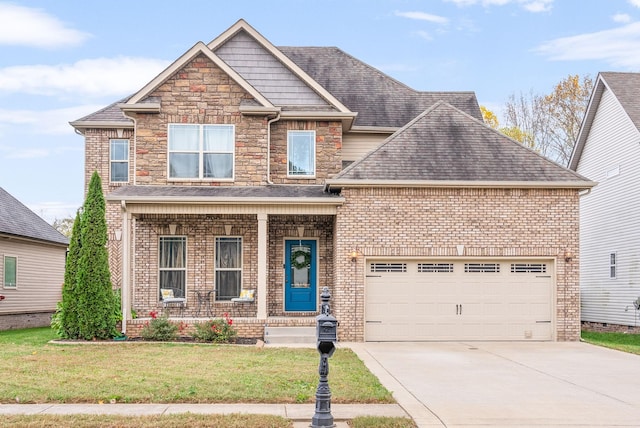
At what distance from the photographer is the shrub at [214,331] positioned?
1798 centimetres

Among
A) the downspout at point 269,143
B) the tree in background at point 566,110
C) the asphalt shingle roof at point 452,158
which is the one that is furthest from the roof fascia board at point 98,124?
the tree in background at point 566,110

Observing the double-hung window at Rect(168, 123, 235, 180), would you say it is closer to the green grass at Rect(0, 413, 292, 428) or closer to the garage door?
the garage door

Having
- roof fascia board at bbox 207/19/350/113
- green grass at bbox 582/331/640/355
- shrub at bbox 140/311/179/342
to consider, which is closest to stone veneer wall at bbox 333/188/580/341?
green grass at bbox 582/331/640/355

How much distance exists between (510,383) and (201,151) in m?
11.6

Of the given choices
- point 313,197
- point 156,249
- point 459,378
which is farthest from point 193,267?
point 459,378

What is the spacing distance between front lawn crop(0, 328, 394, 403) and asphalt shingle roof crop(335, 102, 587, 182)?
204 inches

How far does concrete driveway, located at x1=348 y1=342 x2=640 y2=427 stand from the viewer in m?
8.90

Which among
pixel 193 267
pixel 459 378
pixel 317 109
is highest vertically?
pixel 317 109

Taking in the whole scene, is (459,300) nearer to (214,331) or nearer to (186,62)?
(214,331)

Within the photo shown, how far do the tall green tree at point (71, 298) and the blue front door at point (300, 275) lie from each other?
5.81 meters

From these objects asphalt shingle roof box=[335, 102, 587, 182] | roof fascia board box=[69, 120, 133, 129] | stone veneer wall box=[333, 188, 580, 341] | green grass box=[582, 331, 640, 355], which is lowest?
green grass box=[582, 331, 640, 355]

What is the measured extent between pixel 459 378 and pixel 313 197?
7.71 metres

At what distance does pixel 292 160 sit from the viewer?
2119 cm

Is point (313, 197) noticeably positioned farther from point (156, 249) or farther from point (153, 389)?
point (153, 389)
